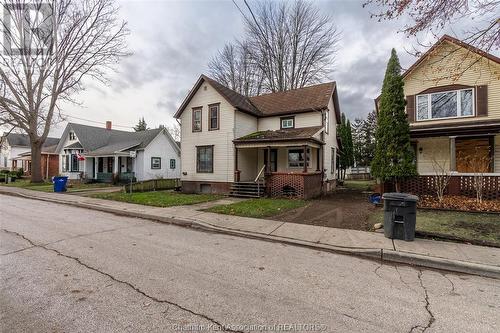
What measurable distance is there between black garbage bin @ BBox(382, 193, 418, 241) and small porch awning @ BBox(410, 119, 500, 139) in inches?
316

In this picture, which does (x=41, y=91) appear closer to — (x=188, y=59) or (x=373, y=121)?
(x=188, y=59)

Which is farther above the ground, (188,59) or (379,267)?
(188,59)

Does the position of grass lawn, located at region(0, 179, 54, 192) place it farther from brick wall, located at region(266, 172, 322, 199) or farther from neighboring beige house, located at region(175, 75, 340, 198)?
brick wall, located at region(266, 172, 322, 199)

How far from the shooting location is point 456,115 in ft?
43.6

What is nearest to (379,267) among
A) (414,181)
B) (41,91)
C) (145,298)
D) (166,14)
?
(145,298)

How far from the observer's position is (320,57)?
92.2 ft

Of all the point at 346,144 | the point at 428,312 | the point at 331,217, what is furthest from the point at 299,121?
the point at 346,144

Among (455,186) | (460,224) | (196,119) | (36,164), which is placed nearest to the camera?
(460,224)

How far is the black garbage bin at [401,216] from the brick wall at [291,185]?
724 cm

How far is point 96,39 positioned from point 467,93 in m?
27.6

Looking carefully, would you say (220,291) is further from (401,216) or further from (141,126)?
(141,126)

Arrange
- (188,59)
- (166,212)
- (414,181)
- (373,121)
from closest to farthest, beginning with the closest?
(166,212) → (414,181) → (188,59) → (373,121)

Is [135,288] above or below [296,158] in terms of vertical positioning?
below

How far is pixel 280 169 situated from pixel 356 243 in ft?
38.1
